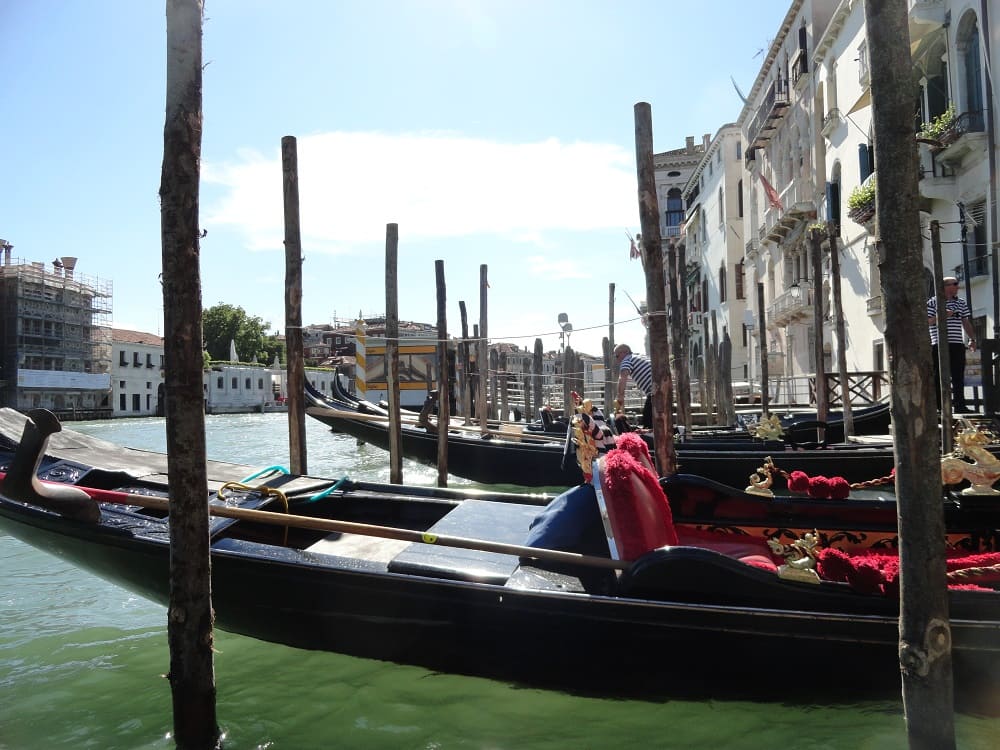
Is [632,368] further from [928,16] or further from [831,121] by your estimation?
[831,121]

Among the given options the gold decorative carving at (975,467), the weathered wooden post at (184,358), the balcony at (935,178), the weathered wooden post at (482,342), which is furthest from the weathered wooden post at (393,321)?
the balcony at (935,178)

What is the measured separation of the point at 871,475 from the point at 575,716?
3.87m

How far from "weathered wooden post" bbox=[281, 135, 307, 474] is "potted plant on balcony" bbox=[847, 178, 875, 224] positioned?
7.98 meters

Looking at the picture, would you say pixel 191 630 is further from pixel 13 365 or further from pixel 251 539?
pixel 13 365

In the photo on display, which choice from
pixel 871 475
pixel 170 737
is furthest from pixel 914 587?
pixel 871 475

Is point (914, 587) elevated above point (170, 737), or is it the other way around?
point (914, 587)

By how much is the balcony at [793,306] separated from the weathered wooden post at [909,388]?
13.4 meters

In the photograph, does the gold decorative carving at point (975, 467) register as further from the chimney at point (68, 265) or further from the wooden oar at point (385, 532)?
the chimney at point (68, 265)

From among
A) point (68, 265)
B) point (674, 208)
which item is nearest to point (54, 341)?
point (68, 265)

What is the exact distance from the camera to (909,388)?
1.65 metres

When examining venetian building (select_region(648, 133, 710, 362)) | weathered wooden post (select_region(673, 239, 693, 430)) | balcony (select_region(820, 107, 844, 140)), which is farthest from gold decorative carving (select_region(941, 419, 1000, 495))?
venetian building (select_region(648, 133, 710, 362))

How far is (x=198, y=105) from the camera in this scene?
7.18 feet

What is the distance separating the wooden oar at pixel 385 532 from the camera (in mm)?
2451

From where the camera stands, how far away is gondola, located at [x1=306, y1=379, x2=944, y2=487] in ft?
18.2
